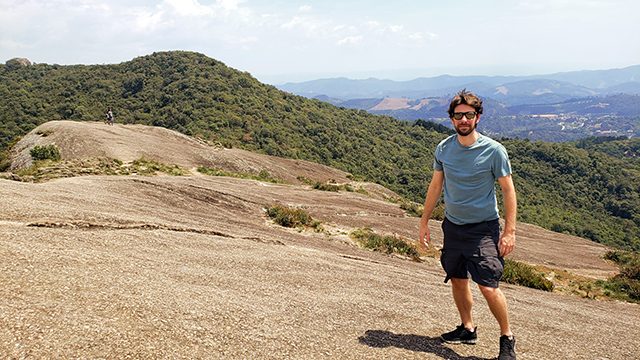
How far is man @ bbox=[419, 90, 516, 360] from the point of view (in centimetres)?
601

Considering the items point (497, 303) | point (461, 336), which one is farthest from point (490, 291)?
point (461, 336)

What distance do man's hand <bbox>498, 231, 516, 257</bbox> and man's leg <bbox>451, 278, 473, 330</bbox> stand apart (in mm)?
879

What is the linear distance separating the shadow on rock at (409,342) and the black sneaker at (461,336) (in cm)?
17

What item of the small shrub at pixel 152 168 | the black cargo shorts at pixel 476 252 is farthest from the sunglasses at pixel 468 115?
the small shrub at pixel 152 168

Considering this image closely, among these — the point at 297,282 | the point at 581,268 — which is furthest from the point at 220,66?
the point at 297,282

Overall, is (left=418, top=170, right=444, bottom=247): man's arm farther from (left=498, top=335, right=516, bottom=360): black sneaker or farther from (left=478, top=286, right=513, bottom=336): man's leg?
(left=498, top=335, right=516, bottom=360): black sneaker

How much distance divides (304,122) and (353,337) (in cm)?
8033

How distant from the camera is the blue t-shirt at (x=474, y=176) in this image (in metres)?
6.00

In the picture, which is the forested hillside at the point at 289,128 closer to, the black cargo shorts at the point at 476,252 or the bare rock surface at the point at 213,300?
the bare rock surface at the point at 213,300

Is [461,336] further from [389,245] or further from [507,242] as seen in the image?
A: [389,245]

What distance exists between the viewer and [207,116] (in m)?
73.4

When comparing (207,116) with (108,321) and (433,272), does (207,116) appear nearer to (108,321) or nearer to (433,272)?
(433,272)

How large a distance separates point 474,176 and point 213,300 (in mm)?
4769

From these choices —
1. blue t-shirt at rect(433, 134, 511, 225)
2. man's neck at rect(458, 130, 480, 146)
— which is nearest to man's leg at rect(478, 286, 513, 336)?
blue t-shirt at rect(433, 134, 511, 225)
